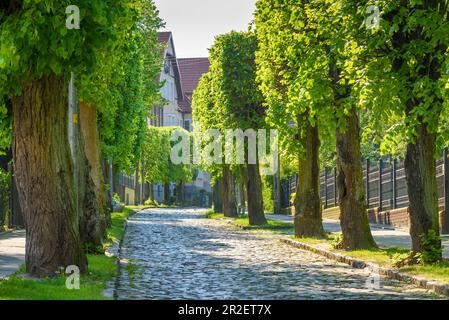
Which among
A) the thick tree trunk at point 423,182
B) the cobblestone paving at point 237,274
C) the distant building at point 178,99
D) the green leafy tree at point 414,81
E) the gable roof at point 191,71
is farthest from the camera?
the gable roof at point 191,71

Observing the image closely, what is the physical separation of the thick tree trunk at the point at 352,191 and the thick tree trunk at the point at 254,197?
16092mm

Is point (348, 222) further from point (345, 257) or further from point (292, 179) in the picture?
point (292, 179)

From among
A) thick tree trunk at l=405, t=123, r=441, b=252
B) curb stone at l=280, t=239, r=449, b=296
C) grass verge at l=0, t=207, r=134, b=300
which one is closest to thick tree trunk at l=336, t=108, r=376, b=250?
curb stone at l=280, t=239, r=449, b=296

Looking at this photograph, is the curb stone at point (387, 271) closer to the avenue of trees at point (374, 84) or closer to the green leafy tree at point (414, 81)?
the avenue of trees at point (374, 84)

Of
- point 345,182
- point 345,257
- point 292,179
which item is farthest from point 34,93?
point 292,179

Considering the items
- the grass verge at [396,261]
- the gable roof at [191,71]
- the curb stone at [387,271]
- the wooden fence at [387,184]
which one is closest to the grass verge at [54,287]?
the curb stone at [387,271]

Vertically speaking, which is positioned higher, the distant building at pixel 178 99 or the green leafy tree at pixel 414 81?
the distant building at pixel 178 99

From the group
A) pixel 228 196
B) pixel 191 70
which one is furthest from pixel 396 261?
pixel 191 70

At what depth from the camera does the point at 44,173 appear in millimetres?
13961

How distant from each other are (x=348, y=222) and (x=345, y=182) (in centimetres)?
89

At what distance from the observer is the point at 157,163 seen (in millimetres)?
90500

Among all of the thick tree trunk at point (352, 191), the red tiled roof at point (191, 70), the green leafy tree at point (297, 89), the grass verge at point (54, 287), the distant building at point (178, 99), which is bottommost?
the grass verge at point (54, 287)

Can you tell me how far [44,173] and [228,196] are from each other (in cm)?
3612

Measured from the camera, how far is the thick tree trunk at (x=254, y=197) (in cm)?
3819
